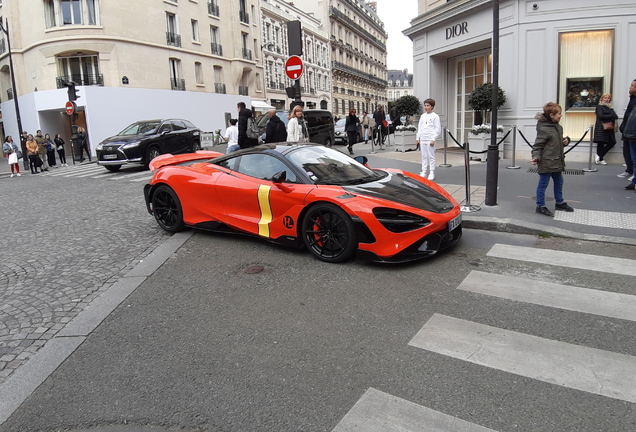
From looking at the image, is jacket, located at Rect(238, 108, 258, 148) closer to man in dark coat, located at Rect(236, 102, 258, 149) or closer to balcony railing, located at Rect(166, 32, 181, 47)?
man in dark coat, located at Rect(236, 102, 258, 149)

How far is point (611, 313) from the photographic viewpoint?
12.7 ft

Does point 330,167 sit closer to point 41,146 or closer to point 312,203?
point 312,203

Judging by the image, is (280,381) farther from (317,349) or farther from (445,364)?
(445,364)

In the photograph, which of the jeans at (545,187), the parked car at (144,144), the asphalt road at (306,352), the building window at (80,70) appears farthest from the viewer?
the building window at (80,70)

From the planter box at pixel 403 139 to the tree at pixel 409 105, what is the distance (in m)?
0.75

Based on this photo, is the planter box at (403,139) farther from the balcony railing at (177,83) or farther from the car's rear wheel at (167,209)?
the balcony railing at (177,83)

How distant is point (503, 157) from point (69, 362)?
12.6 meters

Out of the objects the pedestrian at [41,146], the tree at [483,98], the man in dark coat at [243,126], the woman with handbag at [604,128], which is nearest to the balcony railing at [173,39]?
the pedestrian at [41,146]

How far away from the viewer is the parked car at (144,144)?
1600 cm

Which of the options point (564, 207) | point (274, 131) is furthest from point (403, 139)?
point (564, 207)

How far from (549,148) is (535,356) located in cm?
451

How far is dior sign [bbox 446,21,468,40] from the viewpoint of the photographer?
14.9m

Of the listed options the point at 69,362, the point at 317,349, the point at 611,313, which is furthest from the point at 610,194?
the point at 69,362

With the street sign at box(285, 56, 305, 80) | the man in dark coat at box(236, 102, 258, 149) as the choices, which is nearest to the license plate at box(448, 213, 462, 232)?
the street sign at box(285, 56, 305, 80)
